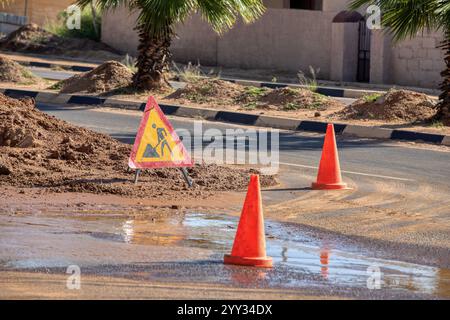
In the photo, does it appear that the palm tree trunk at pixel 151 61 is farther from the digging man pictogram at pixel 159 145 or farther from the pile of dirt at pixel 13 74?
the digging man pictogram at pixel 159 145

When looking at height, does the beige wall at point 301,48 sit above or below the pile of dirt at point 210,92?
above

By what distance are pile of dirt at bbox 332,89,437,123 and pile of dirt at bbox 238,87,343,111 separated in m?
0.79

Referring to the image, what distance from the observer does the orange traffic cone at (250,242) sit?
8047 millimetres

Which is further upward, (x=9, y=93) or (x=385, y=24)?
(x=385, y=24)

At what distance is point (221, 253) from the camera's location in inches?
336

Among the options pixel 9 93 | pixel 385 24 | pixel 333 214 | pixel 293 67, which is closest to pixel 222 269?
pixel 333 214

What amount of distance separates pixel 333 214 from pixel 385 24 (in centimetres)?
758

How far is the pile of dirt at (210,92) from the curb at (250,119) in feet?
2.56

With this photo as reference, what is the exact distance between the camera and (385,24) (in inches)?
686

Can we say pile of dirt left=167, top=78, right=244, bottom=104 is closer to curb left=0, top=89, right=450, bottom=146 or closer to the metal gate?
curb left=0, top=89, right=450, bottom=146

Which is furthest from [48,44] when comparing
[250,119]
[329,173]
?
[329,173]

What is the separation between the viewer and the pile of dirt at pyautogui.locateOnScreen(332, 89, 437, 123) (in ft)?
59.2

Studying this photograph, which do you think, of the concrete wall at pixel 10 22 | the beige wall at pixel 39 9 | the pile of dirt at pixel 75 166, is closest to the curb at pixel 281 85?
the concrete wall at pixel 10 22
